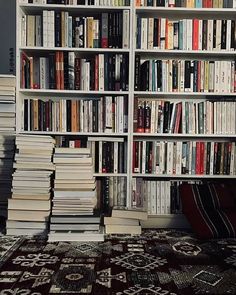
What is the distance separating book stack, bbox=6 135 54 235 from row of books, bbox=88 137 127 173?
1.18ft

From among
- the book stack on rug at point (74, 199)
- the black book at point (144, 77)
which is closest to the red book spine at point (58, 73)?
the book stack on rug at point (74, 199)

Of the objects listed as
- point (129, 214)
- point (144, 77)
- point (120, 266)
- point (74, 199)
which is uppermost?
point (144, 77)

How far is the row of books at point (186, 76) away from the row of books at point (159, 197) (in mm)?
695

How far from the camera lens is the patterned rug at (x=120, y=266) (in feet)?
5.08

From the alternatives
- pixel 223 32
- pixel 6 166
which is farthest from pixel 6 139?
pixel 223 32

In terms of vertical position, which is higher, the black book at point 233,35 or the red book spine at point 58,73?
the black book at point 233,35

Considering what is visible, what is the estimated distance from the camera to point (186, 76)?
2.59 m

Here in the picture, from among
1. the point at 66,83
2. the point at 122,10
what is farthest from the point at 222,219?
the point at 122,10

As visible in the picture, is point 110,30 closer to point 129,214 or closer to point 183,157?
point 183,157

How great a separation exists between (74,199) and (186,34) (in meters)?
1.42

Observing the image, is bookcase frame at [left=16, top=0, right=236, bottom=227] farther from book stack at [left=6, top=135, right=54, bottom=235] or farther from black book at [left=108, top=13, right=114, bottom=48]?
book stack at [left=6, top=135, right=54, bottom=235]

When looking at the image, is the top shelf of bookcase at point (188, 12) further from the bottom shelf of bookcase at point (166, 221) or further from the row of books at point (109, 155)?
the bottom shelf of bookcase at point (166, 221)

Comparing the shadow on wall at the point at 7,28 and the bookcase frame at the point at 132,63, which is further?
the shadow on wall at the point at 7,28

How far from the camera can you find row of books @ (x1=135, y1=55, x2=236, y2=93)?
102 inches
